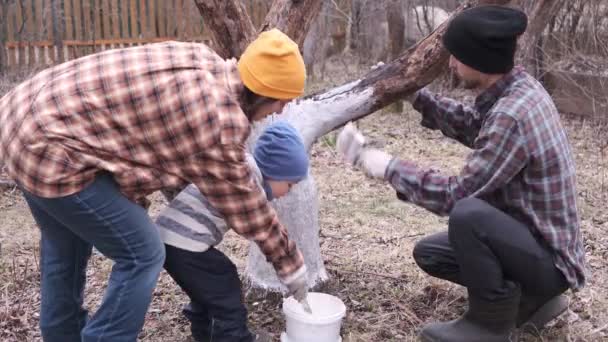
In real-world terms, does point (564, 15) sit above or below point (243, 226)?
below

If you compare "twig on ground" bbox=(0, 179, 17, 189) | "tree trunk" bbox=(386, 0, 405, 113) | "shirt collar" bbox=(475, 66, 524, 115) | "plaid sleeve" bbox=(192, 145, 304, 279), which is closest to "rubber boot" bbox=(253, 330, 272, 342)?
"plaid sleeve" bbox=(192, 145, 304, 279)

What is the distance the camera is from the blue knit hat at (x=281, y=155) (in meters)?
2.50

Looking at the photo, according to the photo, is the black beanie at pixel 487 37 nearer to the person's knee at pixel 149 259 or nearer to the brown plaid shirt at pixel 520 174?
the brown plaid shirt at pixel 520 174

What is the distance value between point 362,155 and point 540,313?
3.15 ft

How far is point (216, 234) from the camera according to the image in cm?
261

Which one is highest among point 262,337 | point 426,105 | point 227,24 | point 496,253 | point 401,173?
point 227,24

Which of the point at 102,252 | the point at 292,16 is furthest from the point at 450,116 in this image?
the point at 102,252

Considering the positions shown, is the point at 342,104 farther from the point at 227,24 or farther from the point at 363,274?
the point at 363,274

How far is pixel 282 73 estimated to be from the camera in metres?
2.14

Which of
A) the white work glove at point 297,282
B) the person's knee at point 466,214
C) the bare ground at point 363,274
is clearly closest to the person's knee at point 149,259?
the white work glove at point 297,282

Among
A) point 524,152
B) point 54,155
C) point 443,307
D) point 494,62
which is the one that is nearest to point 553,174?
point 524,152

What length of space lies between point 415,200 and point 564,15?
209 inches

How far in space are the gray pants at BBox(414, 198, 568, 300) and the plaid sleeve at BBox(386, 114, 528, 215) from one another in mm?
64

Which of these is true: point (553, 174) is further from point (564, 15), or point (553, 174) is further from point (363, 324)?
point (564, 15)
